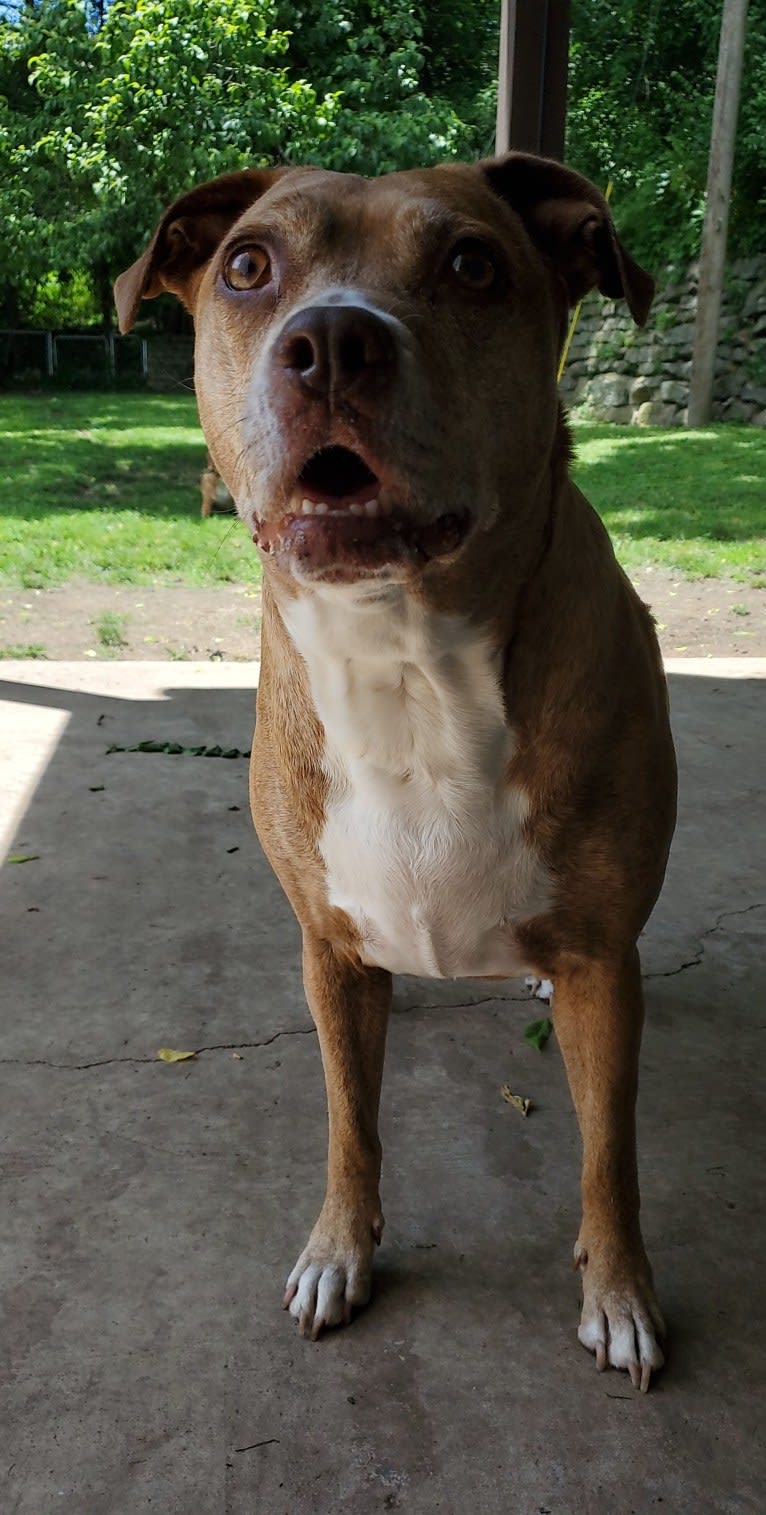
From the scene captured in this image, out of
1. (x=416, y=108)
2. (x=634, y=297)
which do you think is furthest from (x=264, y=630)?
(x=416, y=108)

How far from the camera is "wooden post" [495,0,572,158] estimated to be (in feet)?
11.4

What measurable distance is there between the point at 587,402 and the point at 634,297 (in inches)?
473

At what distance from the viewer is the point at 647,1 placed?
12984 mm

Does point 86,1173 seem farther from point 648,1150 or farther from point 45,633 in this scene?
point 45,633

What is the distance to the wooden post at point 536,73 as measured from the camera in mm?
3488

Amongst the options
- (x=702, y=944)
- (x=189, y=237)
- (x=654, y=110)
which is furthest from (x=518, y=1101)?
(x=654, y=110)

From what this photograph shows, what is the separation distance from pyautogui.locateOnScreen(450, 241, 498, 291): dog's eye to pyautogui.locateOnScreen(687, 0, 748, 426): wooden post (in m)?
11.1

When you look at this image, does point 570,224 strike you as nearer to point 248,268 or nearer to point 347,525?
point 248,268

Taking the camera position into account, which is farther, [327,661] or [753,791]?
[753,791]

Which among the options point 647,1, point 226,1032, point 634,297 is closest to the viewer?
point 634,297

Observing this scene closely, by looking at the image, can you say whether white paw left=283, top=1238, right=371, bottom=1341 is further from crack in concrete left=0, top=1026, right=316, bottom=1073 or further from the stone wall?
the stone wall

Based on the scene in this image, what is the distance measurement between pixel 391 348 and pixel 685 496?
8451 mm

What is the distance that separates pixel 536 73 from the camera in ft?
11.6

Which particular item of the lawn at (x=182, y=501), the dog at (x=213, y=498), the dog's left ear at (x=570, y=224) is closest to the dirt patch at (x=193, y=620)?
the lawn at (x=182, y=501)
